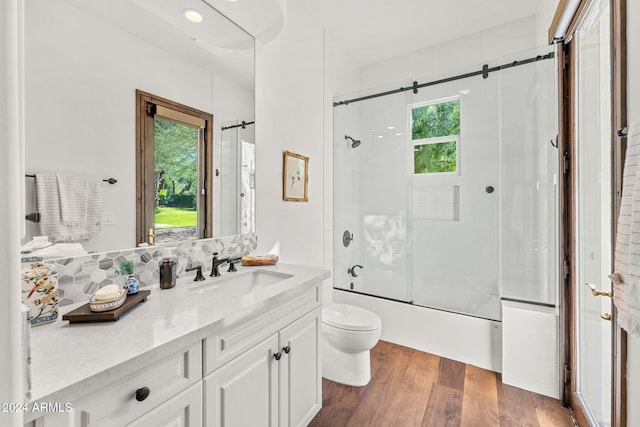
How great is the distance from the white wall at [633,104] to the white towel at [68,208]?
188 centimetres

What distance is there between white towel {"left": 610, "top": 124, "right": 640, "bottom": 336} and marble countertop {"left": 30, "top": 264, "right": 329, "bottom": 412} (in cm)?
109

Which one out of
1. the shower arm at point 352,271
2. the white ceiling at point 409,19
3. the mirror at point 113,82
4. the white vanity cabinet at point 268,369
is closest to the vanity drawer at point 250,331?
the white vanity cabinet at point 268,369

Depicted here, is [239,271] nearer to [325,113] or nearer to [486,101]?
[325,113]

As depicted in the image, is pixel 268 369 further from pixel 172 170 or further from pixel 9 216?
pixel 9 216

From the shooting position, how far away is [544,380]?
6.19 feet

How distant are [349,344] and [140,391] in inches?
55.0

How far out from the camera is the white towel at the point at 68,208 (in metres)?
1.02

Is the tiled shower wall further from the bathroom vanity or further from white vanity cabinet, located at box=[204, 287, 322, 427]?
white vanity cabinet, located at box=[204, 287, 322, 427]

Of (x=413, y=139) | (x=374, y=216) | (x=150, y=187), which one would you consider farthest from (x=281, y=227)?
(x=413, y=139)

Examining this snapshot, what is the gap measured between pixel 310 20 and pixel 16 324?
8.94 feet

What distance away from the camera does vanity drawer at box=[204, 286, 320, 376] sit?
0.96m

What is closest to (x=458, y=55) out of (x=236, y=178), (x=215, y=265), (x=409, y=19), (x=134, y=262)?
(x=409, y=19)

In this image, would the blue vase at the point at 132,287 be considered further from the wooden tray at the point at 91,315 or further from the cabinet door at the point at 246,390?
the cabinet door at the point at 246,390

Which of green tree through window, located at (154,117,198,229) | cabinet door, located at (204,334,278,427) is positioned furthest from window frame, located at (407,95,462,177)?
cabinet door, located at (204,334,278,427)
